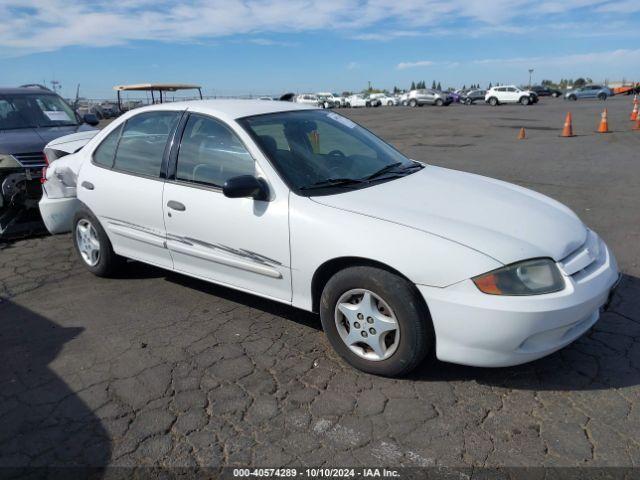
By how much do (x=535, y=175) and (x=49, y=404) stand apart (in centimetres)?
876

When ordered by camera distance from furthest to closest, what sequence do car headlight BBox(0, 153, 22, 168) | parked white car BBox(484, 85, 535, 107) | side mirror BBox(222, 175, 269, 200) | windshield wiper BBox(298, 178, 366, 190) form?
parked white car BBox(484, 85, 535, 107), car headlight BBox(0, 153, 22, 168), windshield wiper BBox(298, 178, 366, 190), side mirror BBox(222, 175, 269, 200)

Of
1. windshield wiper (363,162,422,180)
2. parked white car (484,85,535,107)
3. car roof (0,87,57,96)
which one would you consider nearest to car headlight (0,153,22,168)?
car roof (0,87,57,96)

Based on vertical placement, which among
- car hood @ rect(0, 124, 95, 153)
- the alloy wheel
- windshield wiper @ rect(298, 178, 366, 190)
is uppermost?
car hood @ rect(0, 124, 95, 153)

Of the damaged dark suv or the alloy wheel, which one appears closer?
the alloy wheel

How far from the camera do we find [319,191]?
3.55 m

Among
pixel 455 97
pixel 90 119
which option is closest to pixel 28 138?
pixel 90 119

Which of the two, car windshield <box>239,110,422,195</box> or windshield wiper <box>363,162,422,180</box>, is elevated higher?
car windshield <box>239,110,422,195</box>

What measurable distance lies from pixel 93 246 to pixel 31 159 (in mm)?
2396

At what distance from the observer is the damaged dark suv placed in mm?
6484

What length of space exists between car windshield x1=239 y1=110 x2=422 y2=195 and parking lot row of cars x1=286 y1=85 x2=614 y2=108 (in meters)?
37.7

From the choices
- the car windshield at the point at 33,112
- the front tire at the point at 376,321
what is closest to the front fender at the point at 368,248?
the front tire at the point at 376,321

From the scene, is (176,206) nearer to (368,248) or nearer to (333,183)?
(333,183)

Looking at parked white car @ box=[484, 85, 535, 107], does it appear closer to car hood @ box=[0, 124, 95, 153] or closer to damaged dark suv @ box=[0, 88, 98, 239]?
damaged dark suv @ box=[0, 88, 98, 239]

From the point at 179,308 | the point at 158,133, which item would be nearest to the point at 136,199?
the point at 158,133
